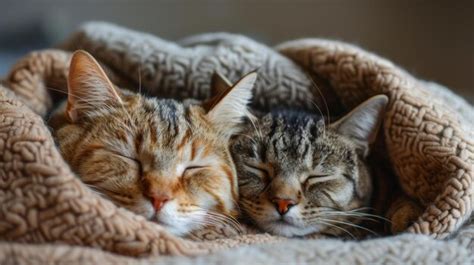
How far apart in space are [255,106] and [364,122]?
1.14ft

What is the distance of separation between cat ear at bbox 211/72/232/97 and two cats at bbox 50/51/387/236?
0.35 feet

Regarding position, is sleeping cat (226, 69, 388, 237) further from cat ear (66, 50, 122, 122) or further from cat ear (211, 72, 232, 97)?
cat ear (66, 50, 122, 122)

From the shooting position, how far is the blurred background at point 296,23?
103 inches

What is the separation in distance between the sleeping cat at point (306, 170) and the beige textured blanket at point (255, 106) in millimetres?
66

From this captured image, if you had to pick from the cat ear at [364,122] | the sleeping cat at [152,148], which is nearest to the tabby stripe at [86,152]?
the sleeping cat at [152,148]

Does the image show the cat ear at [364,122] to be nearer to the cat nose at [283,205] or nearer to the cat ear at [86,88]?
the cat nose at [283,205]

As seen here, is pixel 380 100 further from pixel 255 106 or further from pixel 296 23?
pixel 296 23

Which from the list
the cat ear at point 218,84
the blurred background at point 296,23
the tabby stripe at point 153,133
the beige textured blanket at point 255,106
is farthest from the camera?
the blurred background at point 296,23

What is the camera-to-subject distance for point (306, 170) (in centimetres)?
137

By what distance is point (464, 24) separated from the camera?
256cm

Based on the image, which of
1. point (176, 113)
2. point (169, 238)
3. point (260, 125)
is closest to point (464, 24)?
point (260, 125)

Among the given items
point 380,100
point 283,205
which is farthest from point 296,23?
point 283,205

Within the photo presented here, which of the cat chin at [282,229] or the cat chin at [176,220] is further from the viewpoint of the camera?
the cat chin at [282,229]

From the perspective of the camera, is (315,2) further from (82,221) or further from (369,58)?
(82,221)
